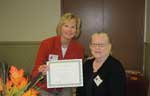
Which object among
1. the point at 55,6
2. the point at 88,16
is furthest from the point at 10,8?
the point at 88,16

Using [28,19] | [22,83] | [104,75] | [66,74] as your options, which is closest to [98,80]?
[104,75]

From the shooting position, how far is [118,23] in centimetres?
497

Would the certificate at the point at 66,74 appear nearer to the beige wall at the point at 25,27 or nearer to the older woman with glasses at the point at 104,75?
the older woman with glasses at the point at 104,75

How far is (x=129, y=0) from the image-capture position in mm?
4891

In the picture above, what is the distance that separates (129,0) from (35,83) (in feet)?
12.2

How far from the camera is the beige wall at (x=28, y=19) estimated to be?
5059 mm

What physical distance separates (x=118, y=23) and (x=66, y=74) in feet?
9.44

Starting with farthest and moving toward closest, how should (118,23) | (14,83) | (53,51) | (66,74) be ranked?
(118,23), (53,51), (66,74), (14,83)

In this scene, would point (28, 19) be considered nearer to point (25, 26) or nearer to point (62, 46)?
point (25, 26)

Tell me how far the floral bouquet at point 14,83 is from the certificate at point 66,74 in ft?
2.79

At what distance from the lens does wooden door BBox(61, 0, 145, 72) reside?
16.1 feet

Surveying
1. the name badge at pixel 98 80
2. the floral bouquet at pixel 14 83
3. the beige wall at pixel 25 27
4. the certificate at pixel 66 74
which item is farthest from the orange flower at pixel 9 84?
the beige wall at pixel 25 27

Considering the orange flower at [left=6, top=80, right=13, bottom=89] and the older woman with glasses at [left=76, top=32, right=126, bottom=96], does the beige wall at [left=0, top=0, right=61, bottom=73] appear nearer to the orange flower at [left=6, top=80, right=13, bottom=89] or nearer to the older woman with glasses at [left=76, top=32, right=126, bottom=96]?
the older woman with glasses at [left=76, top=32, right=126, bottom=96]

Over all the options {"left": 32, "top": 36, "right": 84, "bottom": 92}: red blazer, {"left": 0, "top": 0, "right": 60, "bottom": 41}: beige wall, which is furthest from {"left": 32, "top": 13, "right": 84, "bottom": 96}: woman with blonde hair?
{"left": 0, "top": 0, "right": 60, "bottom": 41}: beige wall
